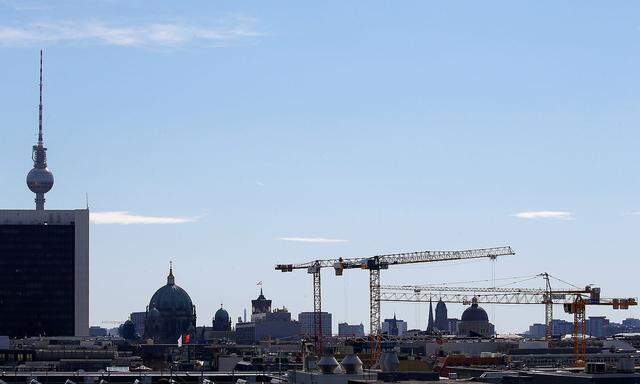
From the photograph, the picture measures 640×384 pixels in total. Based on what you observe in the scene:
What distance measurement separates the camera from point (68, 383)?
630 feet

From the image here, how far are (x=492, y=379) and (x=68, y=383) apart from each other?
51.4m

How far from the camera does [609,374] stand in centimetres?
16700

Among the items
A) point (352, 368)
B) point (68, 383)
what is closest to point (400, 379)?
point (352, 368)

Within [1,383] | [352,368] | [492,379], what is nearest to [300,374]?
[352,368]

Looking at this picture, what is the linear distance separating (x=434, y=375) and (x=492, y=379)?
29.9ft

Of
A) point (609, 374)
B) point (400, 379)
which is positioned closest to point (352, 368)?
point (400, 379)

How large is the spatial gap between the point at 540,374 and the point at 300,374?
1207 inches

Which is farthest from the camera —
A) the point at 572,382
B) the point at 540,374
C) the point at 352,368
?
the point at 352,368

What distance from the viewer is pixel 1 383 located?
639ft

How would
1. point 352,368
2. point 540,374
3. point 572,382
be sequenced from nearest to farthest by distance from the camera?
1. point 572,382
2. point 540,374
3. point 352,368

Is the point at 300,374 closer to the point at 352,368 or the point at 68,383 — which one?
the point at 352,368

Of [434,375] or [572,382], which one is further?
[434,375]

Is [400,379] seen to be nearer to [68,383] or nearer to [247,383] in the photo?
[247,383]

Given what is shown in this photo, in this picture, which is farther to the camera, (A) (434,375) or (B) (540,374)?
(A) (434,375)
